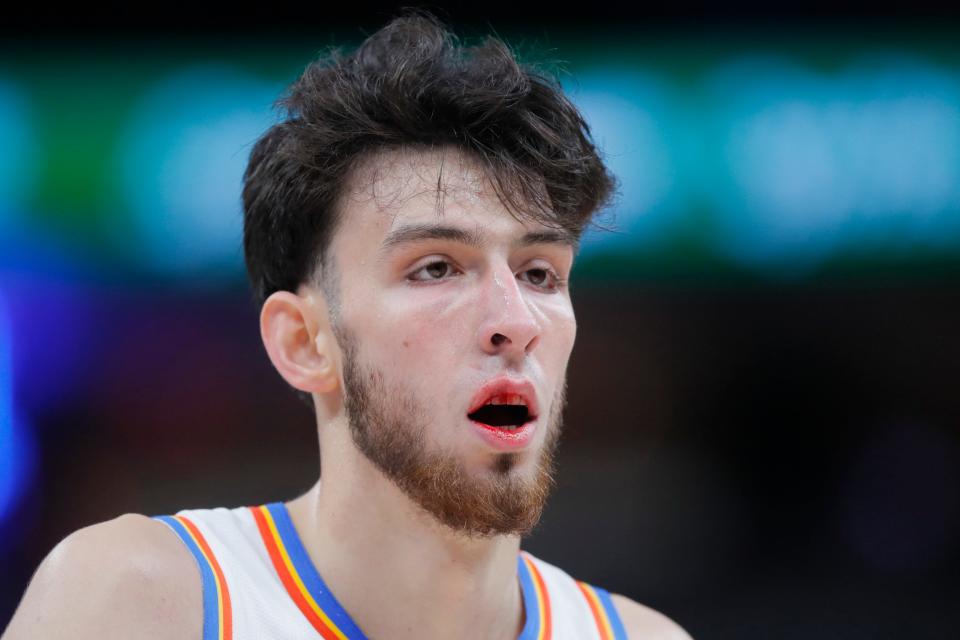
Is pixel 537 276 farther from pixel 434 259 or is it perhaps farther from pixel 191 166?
pixel 191 166

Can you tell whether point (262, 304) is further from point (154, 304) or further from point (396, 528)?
point (154, 304)

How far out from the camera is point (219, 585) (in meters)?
2.47

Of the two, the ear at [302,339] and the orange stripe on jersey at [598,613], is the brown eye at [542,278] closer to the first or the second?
the ear at [302,339]

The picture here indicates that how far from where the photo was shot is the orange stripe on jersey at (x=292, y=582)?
99.5 inches

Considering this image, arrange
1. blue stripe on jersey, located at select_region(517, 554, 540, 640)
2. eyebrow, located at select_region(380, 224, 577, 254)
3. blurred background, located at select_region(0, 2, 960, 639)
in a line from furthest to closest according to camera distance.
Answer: blurred background, located at select_region(0, 2, 960, 639) < blue stripe on jersey, located at select_region(517, 554, 540, 640) < eyebrow, located at select_region(380, 224, 577, 254)

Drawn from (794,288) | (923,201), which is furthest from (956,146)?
(794,288)

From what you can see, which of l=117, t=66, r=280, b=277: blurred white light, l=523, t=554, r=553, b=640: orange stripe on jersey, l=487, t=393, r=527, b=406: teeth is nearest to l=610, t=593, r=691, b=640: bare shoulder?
l=523, t=554, r=553, b=640: orange stripe on jersey

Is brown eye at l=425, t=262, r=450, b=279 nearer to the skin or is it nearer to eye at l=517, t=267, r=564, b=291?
the skin

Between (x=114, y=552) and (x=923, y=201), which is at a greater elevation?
(x=923, y=201)

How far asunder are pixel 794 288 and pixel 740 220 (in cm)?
44

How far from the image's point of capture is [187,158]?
529 cm

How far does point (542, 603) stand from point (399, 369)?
2.85 ft

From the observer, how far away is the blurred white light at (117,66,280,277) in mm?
5254

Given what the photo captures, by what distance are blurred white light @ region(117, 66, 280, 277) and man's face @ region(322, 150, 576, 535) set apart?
283 centimetres
